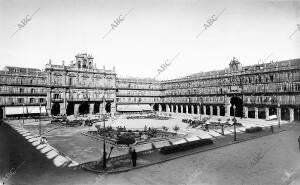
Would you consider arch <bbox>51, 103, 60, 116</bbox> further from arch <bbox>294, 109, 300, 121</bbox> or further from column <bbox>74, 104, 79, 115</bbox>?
arch <bbox>294, 109, 300, 121</bbox>

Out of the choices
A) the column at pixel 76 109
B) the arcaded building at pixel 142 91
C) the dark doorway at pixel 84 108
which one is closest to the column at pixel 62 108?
the arcaded building at pixel 142 91

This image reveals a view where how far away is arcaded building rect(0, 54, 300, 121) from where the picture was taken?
1969 inches

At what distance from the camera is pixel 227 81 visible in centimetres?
6091

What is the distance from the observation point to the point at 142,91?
79.6 m

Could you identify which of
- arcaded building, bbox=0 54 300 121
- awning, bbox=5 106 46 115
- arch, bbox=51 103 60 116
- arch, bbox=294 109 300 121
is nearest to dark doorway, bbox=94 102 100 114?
arcaded building, bbox=0 54 300 121

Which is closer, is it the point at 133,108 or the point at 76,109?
the point at 76,109

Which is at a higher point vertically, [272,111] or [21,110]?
[21,110]

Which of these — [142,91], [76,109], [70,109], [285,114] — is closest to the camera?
[285,114]

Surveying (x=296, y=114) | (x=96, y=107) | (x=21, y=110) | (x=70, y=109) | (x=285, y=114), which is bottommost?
(x=285, y=114)

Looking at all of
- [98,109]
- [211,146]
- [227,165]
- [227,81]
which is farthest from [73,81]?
[227,165]

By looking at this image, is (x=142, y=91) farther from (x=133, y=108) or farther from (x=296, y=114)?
(x=296, y=114)

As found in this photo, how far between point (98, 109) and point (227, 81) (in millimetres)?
38815

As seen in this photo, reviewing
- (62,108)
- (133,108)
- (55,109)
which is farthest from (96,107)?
(133,108)

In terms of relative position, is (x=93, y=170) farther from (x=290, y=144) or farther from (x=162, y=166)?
(x=290, y=144)
